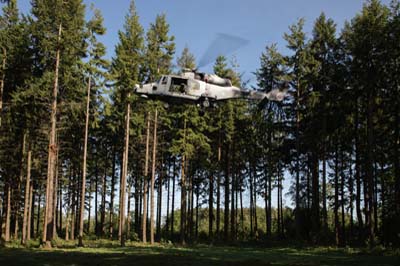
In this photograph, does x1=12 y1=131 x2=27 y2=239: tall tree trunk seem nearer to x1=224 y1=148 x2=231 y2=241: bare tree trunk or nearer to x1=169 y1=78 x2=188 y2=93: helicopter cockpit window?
x1=224 y1=148 x2=231 y2=241: bare tree trunk

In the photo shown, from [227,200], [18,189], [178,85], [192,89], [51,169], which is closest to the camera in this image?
[192,89]

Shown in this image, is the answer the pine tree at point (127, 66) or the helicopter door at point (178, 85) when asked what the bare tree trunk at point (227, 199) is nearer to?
the pine tree at point (127, 66)

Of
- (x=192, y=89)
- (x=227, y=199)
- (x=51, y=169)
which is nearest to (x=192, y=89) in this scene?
(x=192, y=89)

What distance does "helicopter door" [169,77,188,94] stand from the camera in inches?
663

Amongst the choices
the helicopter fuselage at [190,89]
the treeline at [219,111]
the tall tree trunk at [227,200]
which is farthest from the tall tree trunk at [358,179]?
the helicopter fuselage at [190,89]

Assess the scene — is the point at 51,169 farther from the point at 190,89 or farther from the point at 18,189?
the point at 190,89

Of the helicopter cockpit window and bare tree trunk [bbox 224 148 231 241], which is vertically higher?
the helicopter cockpit window

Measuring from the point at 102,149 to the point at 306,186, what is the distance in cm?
2235

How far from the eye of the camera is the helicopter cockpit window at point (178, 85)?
55.2 ft

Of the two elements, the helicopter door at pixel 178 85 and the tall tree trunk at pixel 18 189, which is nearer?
the helicopter door at pixel 178 85

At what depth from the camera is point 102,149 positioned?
45438mm

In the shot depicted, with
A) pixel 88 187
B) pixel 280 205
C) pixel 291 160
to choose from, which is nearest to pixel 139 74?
pixel 291 160

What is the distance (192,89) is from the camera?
16812mm

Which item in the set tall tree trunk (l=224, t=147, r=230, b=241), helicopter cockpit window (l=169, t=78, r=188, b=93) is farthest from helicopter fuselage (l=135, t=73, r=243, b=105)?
tall tree trunk (l=224, t=147, r=230, b=241)
